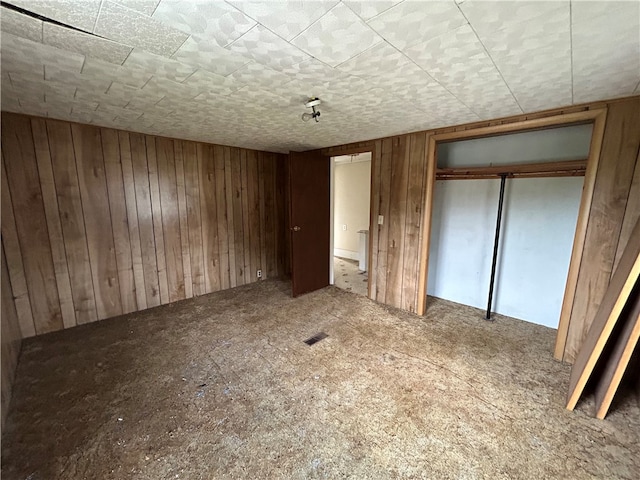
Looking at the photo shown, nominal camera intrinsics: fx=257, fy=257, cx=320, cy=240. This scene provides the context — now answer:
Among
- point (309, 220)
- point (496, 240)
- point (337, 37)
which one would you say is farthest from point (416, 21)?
point (309, 220)

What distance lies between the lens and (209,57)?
4.63 feet

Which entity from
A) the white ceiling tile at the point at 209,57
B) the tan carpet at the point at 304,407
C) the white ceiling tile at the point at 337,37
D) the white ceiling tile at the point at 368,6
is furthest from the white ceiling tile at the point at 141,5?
the tan carpet at the point at 304,407

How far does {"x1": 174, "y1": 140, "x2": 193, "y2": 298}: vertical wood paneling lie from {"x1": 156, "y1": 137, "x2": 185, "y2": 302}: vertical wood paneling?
1.5 inches

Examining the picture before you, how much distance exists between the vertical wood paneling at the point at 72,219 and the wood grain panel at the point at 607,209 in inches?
193

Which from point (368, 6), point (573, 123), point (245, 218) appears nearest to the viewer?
point (368, 6)

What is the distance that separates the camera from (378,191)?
136 inches

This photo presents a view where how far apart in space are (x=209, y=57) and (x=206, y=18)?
1.12ft

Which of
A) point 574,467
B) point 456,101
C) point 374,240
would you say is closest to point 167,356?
point 374,240

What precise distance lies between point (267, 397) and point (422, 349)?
1.50 m

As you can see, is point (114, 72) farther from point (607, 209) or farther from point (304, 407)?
point (607, 209)

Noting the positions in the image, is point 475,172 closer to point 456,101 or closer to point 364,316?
point 456,101

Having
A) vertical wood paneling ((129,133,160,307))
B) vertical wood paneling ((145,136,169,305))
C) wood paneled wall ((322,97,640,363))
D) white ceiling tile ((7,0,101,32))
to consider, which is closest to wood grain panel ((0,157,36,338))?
vertical wood paneling ((129,133,160,307))

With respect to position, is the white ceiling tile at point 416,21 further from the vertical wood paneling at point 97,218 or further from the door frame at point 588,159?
the vertical wood paneling at point 97,218

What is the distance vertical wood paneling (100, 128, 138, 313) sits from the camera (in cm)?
296
